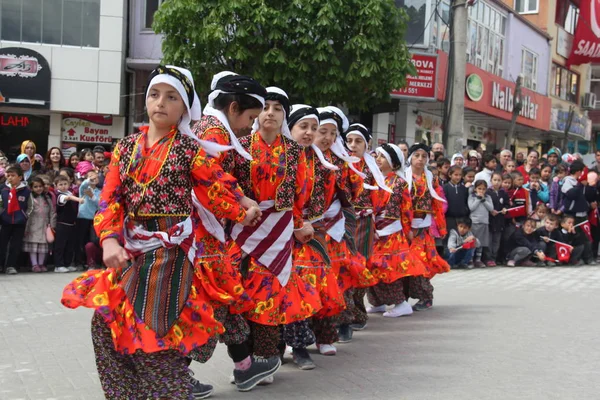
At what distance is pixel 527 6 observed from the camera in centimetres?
3372

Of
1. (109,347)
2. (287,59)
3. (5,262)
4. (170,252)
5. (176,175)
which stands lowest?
(5,262)

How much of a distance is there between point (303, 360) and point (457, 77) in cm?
1209

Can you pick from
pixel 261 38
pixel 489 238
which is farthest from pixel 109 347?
pixel 261 38

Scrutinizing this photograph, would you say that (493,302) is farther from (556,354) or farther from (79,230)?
(79,230)

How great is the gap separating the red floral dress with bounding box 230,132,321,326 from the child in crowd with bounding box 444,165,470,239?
8.51 m

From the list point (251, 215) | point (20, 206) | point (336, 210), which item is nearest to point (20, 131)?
point (20, 206)

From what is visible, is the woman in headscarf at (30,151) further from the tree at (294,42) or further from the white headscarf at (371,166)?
the white headscarf at (371,166)

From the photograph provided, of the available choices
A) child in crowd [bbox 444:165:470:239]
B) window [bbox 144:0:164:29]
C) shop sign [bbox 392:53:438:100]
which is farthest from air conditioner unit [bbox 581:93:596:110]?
child in crowd [bbox 444:165:470:239]

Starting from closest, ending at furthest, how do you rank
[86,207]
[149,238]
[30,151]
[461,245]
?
[149,238] < [86,207] < [30,151] < [461,245]

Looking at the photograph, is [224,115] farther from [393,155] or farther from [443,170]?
[443,170]

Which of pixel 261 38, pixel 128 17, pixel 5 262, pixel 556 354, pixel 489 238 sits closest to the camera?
pixel 556 354

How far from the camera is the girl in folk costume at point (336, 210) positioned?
588cm

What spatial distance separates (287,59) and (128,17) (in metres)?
6.16

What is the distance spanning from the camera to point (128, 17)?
20422 millimetres
